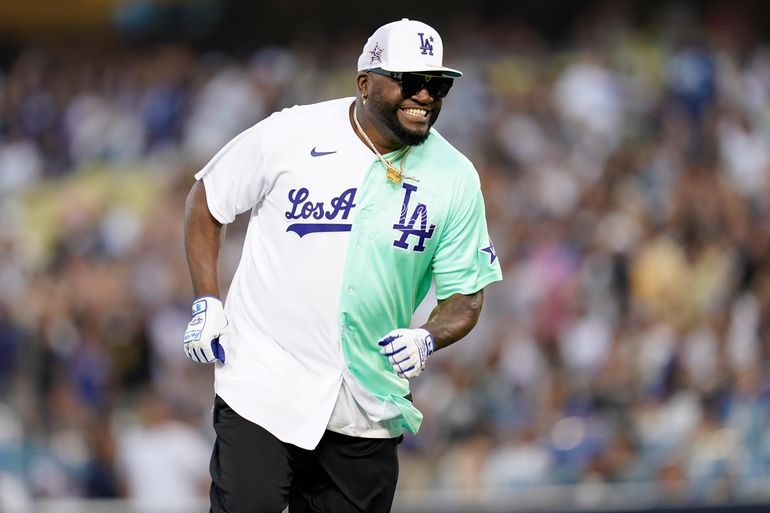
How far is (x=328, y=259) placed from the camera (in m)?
4.43

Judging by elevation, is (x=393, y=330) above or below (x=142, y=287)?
above

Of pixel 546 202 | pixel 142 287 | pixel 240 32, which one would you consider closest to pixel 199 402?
pixel 142 287

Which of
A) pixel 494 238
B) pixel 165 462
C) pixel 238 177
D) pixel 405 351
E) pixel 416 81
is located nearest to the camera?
pixel 405 351

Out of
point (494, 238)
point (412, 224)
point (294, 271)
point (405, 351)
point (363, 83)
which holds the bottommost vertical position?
point (494, 238)

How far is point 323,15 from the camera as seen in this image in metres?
12.9

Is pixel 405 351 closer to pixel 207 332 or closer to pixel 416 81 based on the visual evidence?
pixel 207 332

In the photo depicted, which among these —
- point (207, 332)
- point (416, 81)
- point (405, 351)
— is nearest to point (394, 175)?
point (416, 81)

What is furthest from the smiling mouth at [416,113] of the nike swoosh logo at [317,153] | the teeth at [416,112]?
the nike swoosh logo at [317,153]

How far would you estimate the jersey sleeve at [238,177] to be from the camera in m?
4.47

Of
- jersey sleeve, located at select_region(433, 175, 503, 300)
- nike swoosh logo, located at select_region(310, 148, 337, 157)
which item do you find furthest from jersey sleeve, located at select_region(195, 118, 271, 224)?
jersey sleeve, located at select_region(433, 175, 503, 300)

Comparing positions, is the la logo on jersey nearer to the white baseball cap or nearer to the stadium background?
the white baseball cap

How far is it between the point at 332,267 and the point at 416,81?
0.66m

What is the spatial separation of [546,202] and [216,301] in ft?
22.2

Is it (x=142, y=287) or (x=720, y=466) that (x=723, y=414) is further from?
(x=142, y=287)
